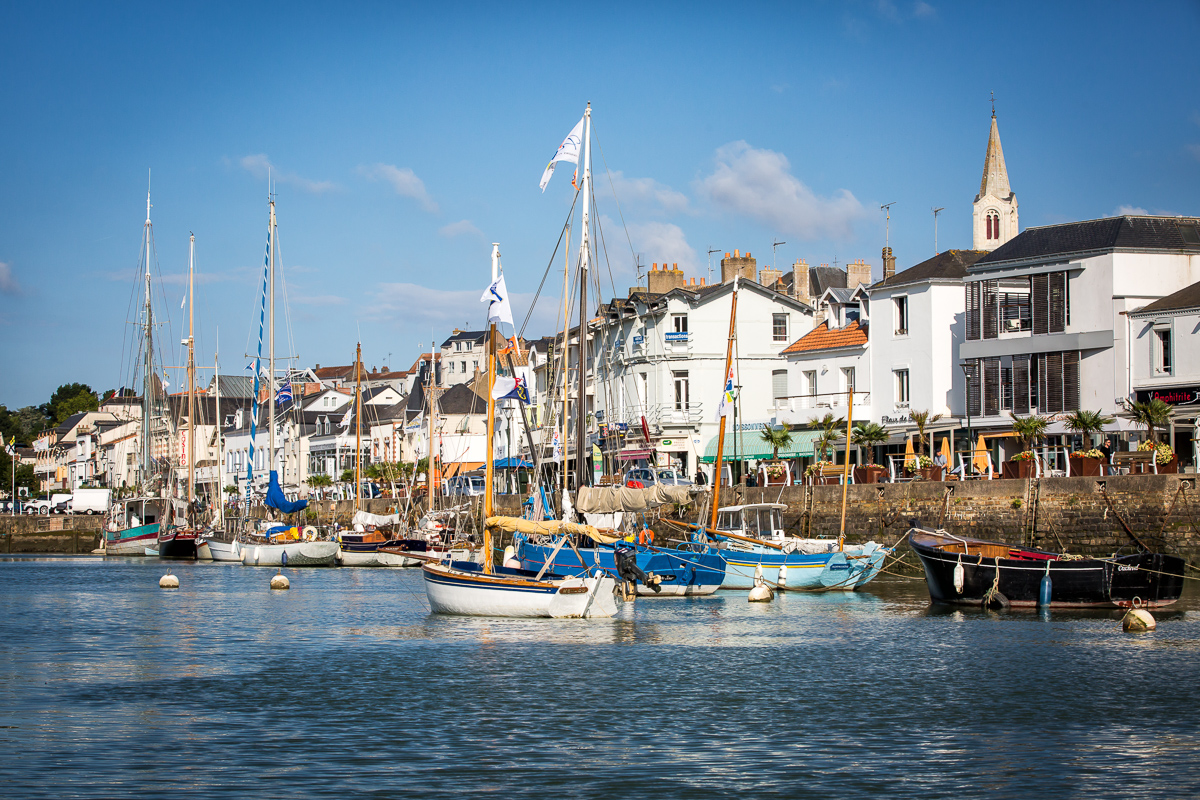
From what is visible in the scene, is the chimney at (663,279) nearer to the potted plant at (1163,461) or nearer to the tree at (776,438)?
the tree at (776,438)

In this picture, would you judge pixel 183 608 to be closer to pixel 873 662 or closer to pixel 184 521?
pixel 873 662

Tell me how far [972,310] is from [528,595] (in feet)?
110

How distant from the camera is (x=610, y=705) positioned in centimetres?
2314

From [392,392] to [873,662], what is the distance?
12688 centimetres

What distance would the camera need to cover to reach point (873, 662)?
28328 mm

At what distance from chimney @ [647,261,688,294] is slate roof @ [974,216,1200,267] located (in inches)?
1137

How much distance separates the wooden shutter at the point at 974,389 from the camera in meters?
59.8

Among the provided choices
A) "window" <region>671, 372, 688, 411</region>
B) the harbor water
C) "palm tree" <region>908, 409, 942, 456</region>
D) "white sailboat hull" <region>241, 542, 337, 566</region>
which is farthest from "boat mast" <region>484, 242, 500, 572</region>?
"window" <region>671, 372, 688, 411</region>

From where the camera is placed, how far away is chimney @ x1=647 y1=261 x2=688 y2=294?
85.4m

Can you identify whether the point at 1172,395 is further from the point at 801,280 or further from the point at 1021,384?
the point at 801,280

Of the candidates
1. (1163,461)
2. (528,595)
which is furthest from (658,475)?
(528,595)

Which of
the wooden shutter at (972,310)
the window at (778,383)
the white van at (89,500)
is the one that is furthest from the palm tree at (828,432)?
the white van at (89,500)

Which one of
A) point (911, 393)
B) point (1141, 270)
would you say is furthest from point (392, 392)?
point (1141, 270)

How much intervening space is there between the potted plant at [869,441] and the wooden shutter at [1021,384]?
639 centimetres
